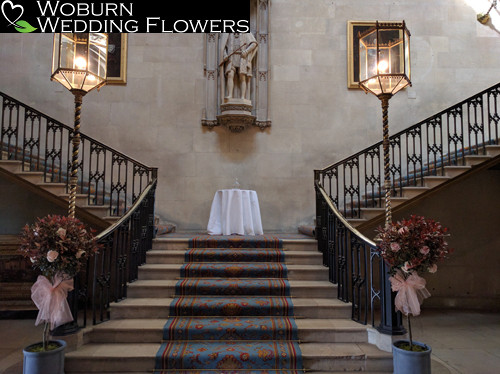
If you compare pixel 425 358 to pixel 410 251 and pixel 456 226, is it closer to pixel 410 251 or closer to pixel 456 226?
pixel 410 251

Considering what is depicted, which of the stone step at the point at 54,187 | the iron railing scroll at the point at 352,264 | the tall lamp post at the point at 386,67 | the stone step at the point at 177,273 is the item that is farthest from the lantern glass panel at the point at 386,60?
the stone step at the point at 54,187

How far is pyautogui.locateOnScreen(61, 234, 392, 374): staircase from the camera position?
290 cm

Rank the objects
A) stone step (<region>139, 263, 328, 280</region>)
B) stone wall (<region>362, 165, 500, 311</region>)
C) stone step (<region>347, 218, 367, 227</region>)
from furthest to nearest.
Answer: stone wall (<region>362, 165, 500, 311</region>) < stone step (<region>347, 218, 367, 227</region>) < stone step (<region>139, 263, 328, 280</region>)

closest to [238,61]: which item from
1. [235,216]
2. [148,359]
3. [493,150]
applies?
[235,216]

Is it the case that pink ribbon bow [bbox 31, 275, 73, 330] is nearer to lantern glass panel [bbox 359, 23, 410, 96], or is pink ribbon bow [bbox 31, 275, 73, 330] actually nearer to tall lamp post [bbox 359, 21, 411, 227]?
tall lamp post [bbox 359, 21, 411, 227]

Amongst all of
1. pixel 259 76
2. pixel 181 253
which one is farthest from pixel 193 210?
pixel 259 76

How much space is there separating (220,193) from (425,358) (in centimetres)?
358

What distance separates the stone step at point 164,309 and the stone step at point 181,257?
2.40 ft

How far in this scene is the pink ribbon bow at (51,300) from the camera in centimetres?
272

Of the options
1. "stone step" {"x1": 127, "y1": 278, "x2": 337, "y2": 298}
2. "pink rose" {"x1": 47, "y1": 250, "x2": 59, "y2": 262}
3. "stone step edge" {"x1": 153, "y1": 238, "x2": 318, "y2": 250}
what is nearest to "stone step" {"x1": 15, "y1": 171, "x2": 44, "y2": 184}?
"stone step edge" {"x1": 153, "y1": 238, "x2": 318, "y2": 250}

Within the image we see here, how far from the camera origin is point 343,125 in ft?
22.5

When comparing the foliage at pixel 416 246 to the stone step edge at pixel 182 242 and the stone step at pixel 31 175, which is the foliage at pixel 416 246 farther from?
the stone step at pixel 31 175

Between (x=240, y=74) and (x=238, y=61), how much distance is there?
9.6 inches

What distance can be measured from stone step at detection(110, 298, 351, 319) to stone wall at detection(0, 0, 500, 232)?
2992 millimetres
